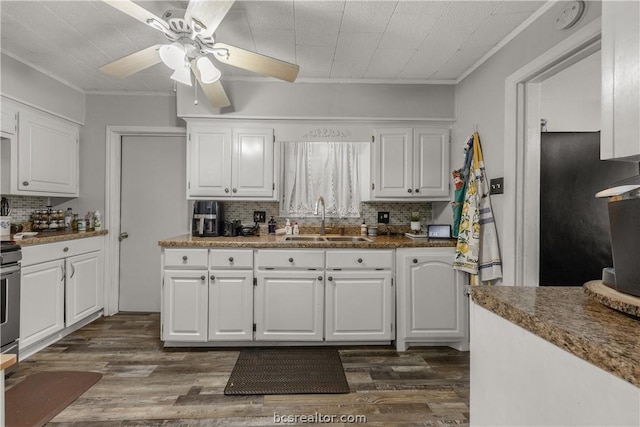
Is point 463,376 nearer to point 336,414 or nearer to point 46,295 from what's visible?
point 336,414

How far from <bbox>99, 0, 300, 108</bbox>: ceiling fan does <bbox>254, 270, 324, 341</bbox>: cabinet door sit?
1488mm

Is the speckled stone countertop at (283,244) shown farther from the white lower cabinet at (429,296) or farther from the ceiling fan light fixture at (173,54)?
the ceiling fan light fixture at (173,54)

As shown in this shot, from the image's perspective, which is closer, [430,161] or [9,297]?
[9,297]

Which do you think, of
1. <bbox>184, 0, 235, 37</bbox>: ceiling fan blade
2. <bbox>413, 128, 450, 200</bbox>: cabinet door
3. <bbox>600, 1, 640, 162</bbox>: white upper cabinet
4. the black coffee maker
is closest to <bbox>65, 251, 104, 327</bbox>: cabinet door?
the black coffee maker

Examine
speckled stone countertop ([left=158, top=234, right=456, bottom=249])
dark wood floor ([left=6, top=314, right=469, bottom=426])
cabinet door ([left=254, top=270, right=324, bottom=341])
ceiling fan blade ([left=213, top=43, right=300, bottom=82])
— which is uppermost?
ceiling fan blade ([left=213, top=43, right=300, bottom=82])

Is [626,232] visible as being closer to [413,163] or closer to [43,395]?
[413,163]

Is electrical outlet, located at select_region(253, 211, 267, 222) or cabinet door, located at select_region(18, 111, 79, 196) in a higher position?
cabinet door, located at select_region(18, 111, 79, 196)

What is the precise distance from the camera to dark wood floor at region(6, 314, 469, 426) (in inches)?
71.9

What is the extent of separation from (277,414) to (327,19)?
2358mm

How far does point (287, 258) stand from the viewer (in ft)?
8.68

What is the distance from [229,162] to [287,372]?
1.81 meters

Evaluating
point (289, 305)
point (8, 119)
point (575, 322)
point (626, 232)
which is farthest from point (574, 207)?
point (8, 119)

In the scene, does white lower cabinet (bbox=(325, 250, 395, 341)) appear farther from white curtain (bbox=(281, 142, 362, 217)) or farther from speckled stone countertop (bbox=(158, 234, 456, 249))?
white curtain (bbox=(281, 142, 362, 217))

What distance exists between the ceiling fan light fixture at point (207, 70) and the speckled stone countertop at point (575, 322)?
1.85m
